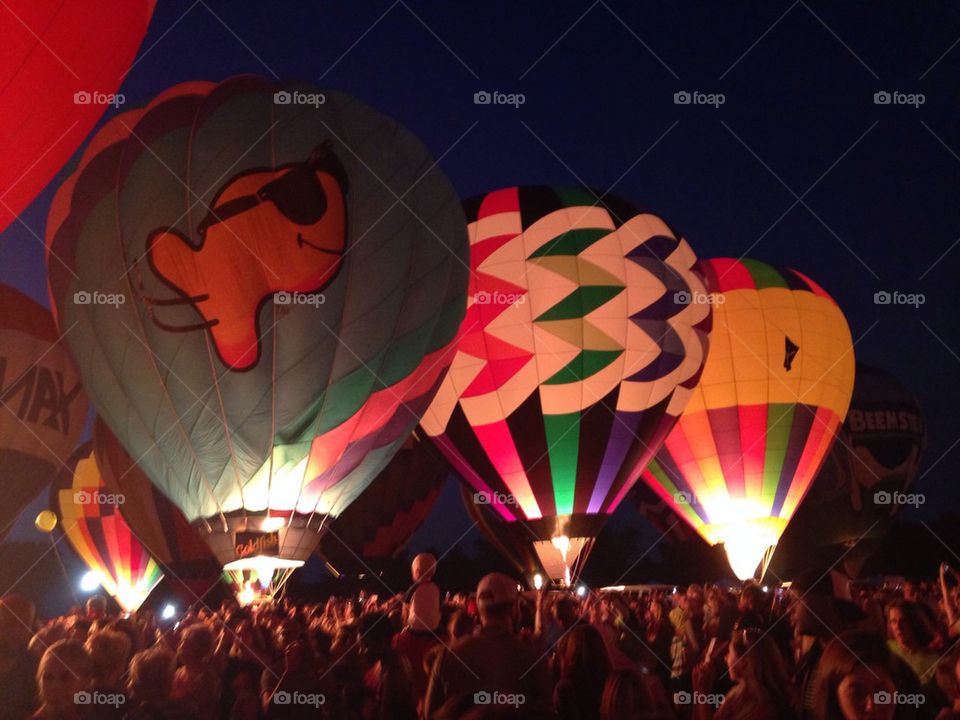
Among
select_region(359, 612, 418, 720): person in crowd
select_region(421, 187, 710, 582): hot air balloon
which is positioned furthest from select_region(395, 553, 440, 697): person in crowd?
select_region(421, 187, 710, 582): hot air balloon

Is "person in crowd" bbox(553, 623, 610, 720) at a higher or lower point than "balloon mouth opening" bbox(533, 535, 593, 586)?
lower

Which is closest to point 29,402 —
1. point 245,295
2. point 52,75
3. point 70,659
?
point 245,295

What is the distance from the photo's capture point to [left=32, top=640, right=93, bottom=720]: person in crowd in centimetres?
281

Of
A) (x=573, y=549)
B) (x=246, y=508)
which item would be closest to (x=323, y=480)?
(x=246, y=508)

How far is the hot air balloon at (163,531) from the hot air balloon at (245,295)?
8.81 meters

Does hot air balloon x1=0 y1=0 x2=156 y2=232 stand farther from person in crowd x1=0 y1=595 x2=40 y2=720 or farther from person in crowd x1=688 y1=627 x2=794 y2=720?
person in crowd x1=688 y1=627 x2=794 y2=720

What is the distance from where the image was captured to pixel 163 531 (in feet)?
62.5

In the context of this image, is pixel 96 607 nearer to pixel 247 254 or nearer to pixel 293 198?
pixel 247 254

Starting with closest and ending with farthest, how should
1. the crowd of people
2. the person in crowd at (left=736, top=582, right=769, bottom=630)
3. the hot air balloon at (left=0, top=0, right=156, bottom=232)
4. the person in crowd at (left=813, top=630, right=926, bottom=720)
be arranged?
1. the person in crowd at (left=813, top=630, right=926, bottom=720)
2. the crowd of people
3. the person in crowd at (left=736, top=582, right=769, bottom=630)
4. the hot air balloon at (left=0, top=0, right=156, bottom=232)

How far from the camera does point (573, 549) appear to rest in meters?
13.8

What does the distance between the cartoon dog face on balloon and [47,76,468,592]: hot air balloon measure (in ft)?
0.04

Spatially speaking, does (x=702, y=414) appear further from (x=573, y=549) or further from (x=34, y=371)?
(x=34, y=371)

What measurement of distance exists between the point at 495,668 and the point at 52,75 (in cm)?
343

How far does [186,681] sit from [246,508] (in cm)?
541
